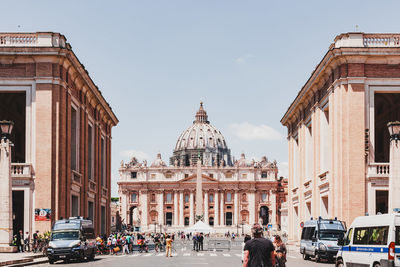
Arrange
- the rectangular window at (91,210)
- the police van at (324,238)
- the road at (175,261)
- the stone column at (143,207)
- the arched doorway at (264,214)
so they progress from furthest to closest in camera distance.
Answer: the arched doorway at (264,214) < the stone column at (143,207) < the rectangular window at (91,210) < the police van at (324,238) < the road at (175,261)

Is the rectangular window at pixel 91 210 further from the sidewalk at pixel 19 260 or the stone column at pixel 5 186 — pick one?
the stone column at pixel 5 186

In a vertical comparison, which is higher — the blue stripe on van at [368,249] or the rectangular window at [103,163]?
the rectangular window at [103,163]

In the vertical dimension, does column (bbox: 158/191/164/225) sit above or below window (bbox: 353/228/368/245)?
below

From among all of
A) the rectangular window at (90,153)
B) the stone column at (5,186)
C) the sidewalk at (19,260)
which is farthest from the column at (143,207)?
the stone column at (5,186)

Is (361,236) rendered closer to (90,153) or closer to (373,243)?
(373,243)

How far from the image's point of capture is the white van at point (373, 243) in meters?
18.8

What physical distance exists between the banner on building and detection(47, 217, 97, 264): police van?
3.09 meters

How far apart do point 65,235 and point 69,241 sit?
2.51 feet

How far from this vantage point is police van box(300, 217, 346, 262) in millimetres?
34281

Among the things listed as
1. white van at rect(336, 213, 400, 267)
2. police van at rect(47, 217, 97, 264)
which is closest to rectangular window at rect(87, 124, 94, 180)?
police van at rect(47, 217, 97, 264)

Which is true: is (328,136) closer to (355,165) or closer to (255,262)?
(355,165)

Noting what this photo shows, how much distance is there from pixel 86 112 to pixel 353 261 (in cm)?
3341

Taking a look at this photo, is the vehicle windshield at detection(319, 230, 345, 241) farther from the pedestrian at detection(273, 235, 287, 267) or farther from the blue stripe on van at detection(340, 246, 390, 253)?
the pedestrian at detection(273, 235, 287, 267)

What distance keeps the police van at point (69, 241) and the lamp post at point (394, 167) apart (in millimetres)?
15585
